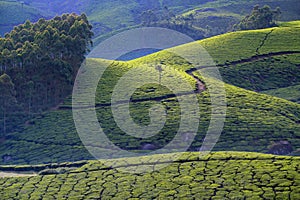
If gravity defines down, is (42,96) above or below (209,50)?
below

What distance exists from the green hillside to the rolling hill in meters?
11.6

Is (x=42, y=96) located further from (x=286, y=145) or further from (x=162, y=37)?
(x=162, y=37)

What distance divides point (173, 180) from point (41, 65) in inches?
1579

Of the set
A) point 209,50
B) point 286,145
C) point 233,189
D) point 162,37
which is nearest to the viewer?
point 233,189

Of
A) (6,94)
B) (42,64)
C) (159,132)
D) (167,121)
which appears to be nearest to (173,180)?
(159,132)

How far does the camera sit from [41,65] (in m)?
73.1

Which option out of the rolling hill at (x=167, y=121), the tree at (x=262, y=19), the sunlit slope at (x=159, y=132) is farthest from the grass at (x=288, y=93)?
the tree at (x=262, y=19)

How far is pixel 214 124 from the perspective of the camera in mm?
61562

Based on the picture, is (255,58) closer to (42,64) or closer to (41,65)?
(42,64)

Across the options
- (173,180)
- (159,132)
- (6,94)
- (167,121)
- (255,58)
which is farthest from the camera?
(255,58)

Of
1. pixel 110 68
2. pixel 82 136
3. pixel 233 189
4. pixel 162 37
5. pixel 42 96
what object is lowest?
pixel 233 189

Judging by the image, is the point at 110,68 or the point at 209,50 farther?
the point at 209,50

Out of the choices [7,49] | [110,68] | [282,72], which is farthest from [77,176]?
[282,72]

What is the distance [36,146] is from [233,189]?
32781mm
